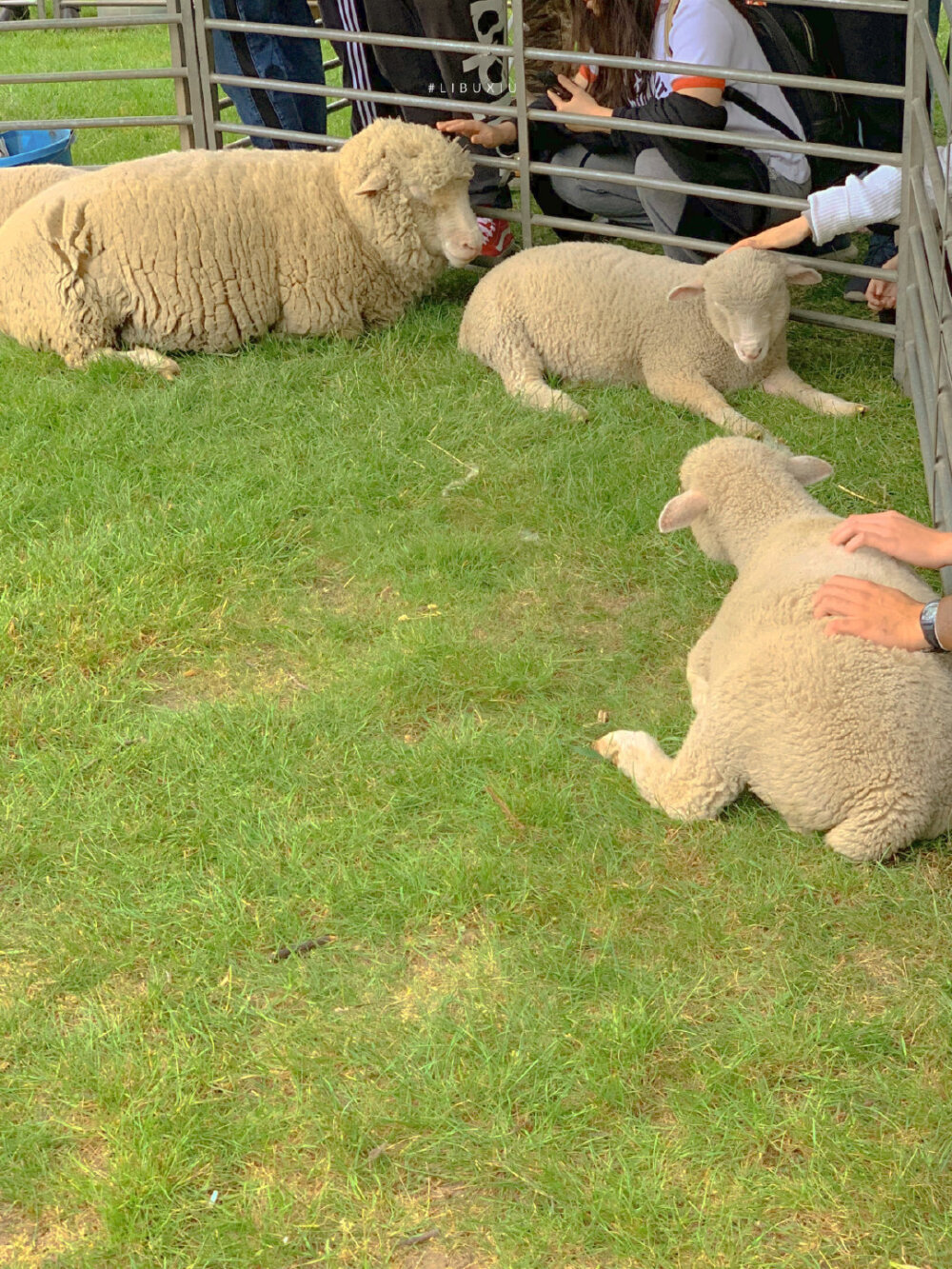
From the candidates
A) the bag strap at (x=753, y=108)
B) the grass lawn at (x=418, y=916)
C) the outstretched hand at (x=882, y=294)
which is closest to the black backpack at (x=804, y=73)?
the bag strap at (x=753, y=108)

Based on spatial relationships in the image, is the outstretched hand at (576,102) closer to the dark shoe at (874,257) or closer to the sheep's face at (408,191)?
the sheep's face at (408,191)

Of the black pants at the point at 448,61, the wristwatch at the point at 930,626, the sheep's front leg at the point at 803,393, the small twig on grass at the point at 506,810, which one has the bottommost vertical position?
the small twig on grass at the point at 506,810

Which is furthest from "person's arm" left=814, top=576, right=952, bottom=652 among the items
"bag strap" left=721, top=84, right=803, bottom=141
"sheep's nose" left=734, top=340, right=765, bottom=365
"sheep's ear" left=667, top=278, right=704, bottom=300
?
"bag strap" left=721, top=84, right=803, bottom=141

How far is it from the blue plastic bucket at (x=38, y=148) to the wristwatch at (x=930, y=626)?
4.89 metres

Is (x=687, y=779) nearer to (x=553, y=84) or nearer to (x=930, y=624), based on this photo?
(x=930, y=624)

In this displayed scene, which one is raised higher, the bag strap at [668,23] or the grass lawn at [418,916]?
the bag strap at [668,23]

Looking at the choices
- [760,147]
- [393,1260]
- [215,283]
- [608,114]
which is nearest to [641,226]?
[608,114]

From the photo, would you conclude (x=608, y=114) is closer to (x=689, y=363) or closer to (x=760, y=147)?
(x=760, y=147)

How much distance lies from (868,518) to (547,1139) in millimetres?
1397

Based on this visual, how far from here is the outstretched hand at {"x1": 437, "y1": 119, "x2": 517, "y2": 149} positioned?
542 centimetres

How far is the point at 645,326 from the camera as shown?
4.50 metres

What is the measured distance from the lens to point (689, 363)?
4434 millimetres

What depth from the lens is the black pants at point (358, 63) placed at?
577cm

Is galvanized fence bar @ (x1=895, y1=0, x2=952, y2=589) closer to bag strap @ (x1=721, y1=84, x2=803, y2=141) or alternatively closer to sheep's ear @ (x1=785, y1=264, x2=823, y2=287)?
sheep's ear @ (x1=785, y1=264, x2=823, y2=287)
